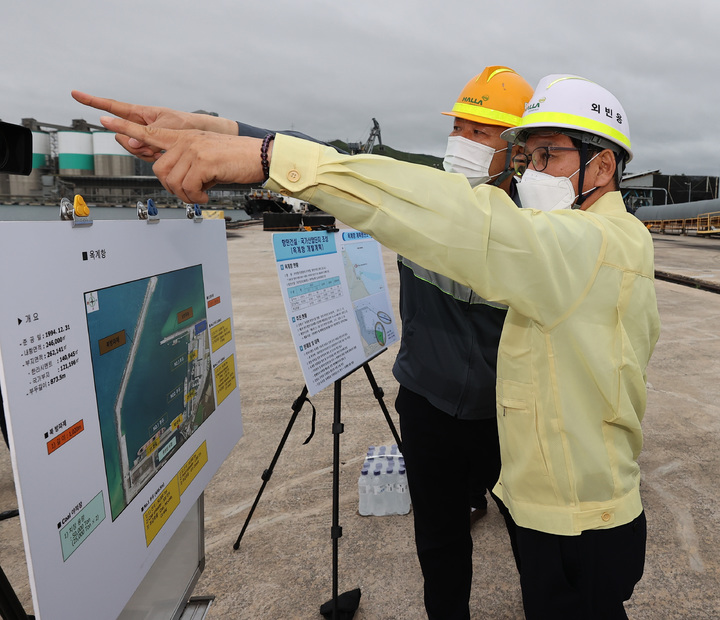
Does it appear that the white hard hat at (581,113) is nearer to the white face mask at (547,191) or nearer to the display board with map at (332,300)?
the white face mask at (547,191)

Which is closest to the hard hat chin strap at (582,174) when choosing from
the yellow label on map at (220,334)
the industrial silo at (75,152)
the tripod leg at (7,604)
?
the yellow label on map at (220,334)

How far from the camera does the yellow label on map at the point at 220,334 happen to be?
82.7 inches

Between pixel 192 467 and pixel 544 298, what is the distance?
1.43 m

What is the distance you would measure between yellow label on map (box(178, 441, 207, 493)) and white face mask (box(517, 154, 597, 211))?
58.1 inches

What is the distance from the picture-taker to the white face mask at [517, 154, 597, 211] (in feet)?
4.88

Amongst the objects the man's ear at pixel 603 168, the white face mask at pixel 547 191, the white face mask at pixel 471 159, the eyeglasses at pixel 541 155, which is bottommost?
the white face mask at pixel 547 191

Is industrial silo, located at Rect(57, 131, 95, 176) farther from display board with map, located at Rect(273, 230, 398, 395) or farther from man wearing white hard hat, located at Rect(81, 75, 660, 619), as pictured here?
man wearing white hard hat, located at Rect(81, 75, 660, 619)

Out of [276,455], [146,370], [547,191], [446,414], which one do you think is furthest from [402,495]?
[547,191]

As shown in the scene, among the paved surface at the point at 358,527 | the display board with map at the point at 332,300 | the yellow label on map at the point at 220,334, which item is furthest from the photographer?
the paved surface at the point at 358,527

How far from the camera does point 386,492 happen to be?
322 centimetres

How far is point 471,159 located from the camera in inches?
94.2

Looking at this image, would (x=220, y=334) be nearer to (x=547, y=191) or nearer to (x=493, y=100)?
(x=547, y=191)

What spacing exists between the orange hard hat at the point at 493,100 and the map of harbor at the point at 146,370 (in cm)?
148

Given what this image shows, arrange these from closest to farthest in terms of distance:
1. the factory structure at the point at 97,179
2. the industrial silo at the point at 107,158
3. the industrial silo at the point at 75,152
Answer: the factory structure at the point at 97,179
the industrial silo at the point at 75,152
the industrial silo at the point at 107,158
